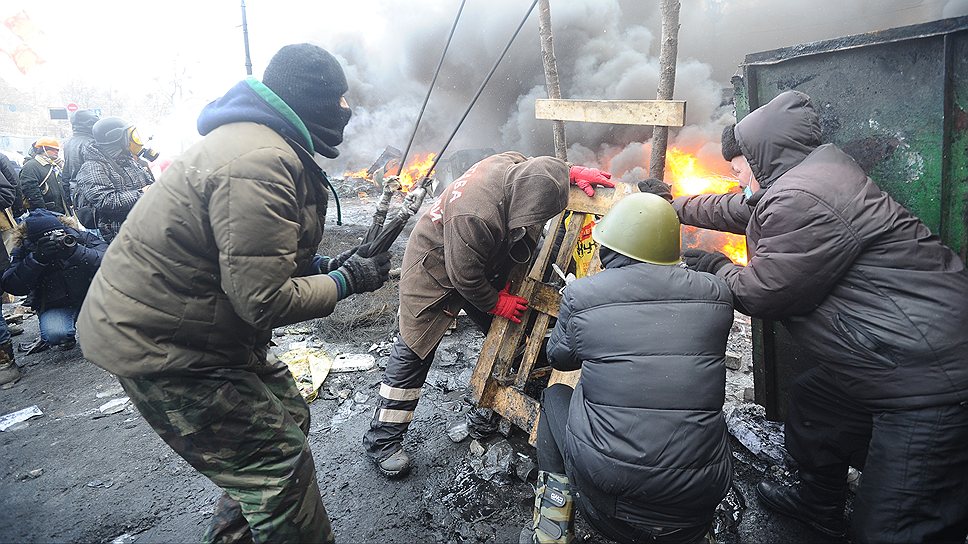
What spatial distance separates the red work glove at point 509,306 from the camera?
3.13 m

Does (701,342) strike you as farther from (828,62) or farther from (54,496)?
(54,496)

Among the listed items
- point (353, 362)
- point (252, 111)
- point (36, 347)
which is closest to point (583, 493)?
point (252, 111)

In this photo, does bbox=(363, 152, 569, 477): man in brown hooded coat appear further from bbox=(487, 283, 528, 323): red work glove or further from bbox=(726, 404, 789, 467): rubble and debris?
bbox=(726, 404, 789, 467): rubble and debris

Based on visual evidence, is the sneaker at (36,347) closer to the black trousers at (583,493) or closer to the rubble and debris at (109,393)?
the rubble and debris at (109,393)

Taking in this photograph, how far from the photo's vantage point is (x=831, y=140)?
2.61 metres

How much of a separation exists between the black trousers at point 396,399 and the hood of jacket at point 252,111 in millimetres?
1533

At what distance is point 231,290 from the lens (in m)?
1.74

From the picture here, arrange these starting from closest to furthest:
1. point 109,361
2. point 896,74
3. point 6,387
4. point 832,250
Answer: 1. point 109,361
2. point 832,250
3. point 896,74
4. point 6,387

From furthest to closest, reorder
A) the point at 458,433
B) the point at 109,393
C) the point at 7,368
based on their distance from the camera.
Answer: the point at 7,368 → the point at 109,393 → the point at 458,433

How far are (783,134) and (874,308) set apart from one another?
841mm

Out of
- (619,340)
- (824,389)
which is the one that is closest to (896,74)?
(824,389)

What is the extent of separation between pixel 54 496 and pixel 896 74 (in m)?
5.33

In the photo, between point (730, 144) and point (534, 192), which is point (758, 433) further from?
point (534, 192)

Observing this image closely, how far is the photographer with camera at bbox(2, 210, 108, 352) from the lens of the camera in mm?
4793
